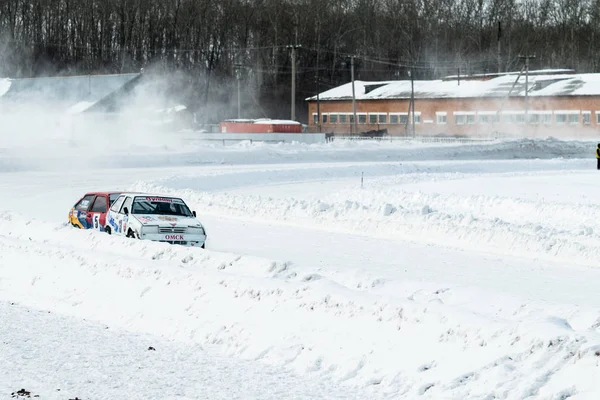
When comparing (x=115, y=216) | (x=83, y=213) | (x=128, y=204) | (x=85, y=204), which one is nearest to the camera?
(x=128, y=204)

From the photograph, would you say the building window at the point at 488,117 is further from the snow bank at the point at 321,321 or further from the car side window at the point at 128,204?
the snow bank at the point at 321,321

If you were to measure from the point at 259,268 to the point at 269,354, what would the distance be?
3.09 m

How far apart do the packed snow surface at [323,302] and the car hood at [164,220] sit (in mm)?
1336

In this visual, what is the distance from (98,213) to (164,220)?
8.38 ft

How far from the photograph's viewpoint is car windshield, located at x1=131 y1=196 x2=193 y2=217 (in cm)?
2136

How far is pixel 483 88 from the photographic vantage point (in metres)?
112

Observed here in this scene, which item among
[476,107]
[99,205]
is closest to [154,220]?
[99,205]

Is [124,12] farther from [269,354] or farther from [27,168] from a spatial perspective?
[269,354]

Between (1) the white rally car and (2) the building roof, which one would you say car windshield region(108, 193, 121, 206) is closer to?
(1) the white rally car

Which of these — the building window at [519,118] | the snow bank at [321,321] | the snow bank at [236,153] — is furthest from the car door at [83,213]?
the building window at [519,118]

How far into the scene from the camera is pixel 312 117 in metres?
126

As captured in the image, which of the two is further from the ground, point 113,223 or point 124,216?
point 124,216

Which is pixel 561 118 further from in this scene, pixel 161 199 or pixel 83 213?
pixel 161 199

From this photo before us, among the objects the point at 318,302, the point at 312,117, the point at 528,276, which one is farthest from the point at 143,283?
the point at 312,117
